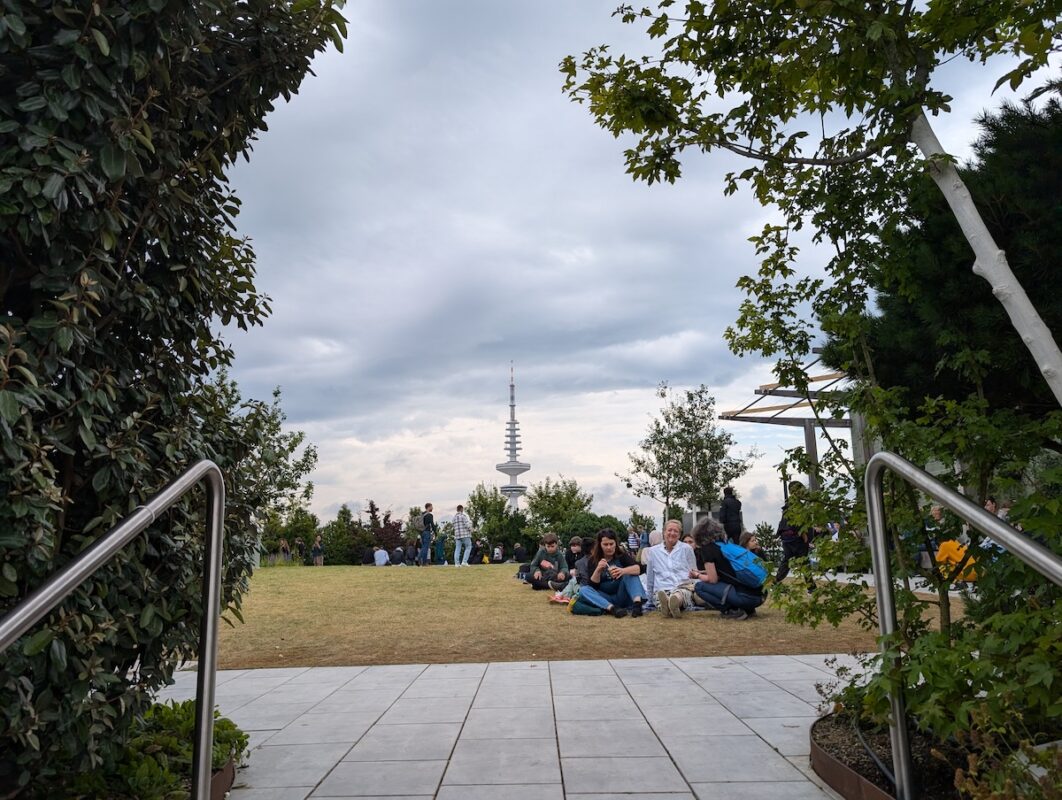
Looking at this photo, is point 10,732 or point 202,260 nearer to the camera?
point 10,732

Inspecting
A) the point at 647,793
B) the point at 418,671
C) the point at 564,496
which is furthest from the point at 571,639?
the point at 564,496

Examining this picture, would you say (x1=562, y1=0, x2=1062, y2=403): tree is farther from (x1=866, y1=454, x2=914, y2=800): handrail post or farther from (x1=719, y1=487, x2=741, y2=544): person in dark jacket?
(x1=719, y1=487, x2=741, y2=544): person in dark jacket

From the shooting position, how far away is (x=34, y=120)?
9.00 feet

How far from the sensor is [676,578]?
1088 centimetres

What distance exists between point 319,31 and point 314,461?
109ft

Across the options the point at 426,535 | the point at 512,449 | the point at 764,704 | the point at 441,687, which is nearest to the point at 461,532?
the point at 426,535

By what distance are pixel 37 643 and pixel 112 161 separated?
1.70 meters

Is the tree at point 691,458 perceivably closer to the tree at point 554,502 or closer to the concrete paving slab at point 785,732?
the tree at point 554,502

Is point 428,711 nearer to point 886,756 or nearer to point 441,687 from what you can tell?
point 441,687

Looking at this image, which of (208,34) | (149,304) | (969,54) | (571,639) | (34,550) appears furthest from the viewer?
(571,639)

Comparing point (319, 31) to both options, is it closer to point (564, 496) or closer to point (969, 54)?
point (969, 54)

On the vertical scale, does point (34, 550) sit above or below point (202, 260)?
below

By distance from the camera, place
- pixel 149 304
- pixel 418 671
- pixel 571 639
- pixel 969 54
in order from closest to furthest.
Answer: pixel 149 304 < pixel 969 54 < pixel 418 671 < pixel 571 639

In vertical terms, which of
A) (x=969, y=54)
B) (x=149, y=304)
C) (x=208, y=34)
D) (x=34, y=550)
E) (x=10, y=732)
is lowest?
(x=10, y=732)
